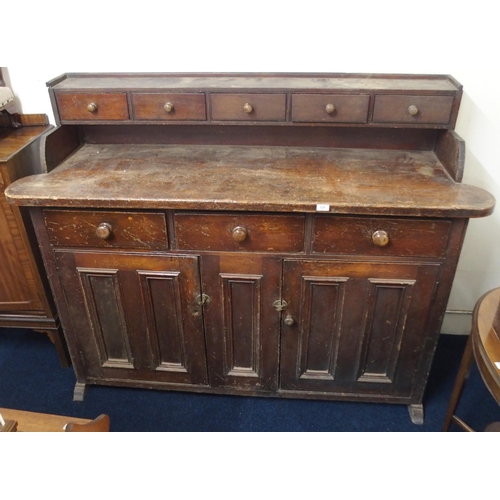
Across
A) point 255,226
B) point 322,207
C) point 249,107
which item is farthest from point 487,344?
point 249,107

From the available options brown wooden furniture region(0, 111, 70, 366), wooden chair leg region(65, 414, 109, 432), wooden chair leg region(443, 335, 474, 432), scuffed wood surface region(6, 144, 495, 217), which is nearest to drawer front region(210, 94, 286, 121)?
scuffed wood surface region(6, 144, 495, 217)

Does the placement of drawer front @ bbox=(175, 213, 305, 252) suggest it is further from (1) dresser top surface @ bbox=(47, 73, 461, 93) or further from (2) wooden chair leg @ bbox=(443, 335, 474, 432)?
(2) wooden chair leg @ bbox=(443, 335, 474, 432)

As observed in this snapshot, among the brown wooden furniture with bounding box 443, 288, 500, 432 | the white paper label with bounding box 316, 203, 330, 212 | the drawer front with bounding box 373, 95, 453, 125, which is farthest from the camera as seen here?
the drawer front with bounding box 373, 95, 453, 125

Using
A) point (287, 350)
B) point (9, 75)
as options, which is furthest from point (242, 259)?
point (9, 75)

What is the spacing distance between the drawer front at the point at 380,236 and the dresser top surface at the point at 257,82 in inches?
18.4

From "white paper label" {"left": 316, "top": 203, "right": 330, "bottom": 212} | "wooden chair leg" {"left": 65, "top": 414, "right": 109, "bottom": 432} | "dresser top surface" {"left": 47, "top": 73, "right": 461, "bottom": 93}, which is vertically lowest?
"wooden chair leg" {"left": 65, "top": 414, "right": 109, "bottom": 432}

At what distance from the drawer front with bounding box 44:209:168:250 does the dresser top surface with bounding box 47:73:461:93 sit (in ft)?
1.54

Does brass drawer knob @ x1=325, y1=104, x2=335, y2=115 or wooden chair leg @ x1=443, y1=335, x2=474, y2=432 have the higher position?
brass drawer knob @ x1=325, y1=104, x2=335, y2=115

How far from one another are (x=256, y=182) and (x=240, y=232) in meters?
0.17

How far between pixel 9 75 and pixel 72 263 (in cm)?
85

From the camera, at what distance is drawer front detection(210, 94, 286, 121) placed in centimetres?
146

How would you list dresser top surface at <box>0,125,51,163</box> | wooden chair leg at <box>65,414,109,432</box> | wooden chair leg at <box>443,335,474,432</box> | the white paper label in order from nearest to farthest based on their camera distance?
wooden chair leg at <box>65,414,109,432</box>, the white paper label, wooden chair leg at <box>443,335,474,432</box>, dresser top surface at <box>0,125,51,163</box>
